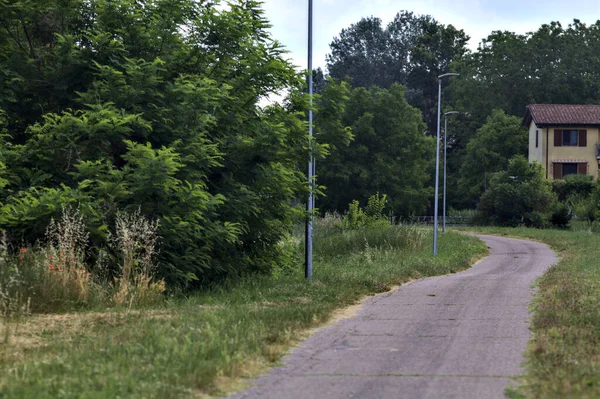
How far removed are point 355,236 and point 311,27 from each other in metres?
15.2

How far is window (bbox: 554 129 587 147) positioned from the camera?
7069 cm

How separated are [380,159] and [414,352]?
57.1 metres

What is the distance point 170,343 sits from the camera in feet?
31.7

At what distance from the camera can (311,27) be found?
69.2 ft

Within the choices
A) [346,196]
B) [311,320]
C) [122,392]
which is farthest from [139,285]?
[346,196]

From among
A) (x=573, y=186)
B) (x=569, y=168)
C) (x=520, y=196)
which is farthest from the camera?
(x=569, y=168)

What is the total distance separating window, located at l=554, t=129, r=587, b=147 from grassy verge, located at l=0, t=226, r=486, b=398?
2254 inches

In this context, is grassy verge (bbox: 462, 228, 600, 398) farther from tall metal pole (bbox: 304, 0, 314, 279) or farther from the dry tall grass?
the dry tall grass

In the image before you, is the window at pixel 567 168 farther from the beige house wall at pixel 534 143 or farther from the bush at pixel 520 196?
the bush at pixel 520 196

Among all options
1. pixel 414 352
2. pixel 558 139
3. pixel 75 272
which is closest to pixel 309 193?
pixel 75 272

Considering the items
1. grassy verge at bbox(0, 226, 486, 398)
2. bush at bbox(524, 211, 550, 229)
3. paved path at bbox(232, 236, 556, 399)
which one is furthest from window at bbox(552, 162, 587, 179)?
grassy verge at bbox(0, 226, 486, 398)

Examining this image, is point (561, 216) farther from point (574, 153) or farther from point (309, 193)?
point (309, 193)

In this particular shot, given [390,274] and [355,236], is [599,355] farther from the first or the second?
[355,236]

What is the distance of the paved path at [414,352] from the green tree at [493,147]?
62474 mm
